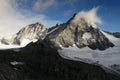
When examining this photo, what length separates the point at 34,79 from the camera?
200 m

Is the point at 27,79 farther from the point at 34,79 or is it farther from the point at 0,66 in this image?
the point at 0,66

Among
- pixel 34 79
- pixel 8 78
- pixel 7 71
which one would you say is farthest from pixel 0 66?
pixel 34 79

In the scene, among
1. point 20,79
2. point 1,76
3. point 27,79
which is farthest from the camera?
point 27,79

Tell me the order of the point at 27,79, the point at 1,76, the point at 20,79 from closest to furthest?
the point at 1,76 < the point at 20,79 < the point at 27,79

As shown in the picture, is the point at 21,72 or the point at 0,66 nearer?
the point at 0,66

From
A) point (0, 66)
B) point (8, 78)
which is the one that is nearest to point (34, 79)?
point (0, 66)

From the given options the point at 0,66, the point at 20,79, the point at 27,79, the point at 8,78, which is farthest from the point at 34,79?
the point at 8,78

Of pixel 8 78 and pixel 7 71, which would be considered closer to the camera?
pixel 8 78

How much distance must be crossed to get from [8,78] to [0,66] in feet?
67.4

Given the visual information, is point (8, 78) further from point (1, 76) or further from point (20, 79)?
point (20, 79)

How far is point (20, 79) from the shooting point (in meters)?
179

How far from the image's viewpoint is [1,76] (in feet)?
470

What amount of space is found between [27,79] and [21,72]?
8476 millimetres

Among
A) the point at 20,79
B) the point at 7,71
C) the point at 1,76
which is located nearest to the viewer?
the point at 1,76
